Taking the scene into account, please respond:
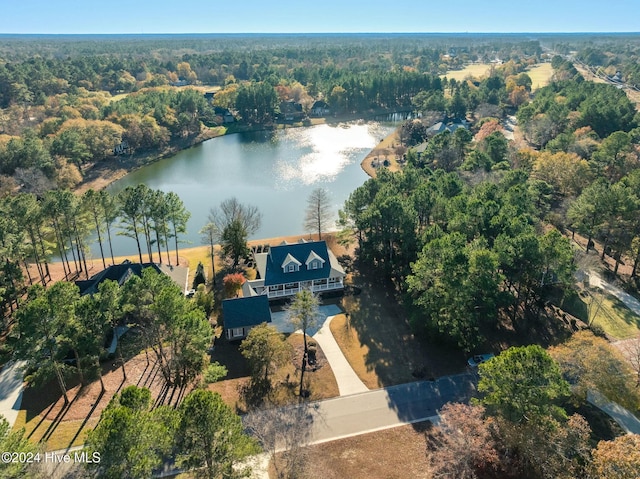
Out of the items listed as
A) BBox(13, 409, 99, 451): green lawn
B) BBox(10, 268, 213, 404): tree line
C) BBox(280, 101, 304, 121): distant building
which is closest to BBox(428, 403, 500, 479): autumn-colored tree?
BBox(10, 268, 213, 404): tree line

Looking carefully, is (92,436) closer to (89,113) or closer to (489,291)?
(489,291)

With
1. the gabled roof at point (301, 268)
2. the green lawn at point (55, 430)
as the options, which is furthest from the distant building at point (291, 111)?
the green lawn at point (55, 430)

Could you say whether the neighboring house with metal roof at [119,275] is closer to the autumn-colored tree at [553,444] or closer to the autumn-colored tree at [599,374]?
the autumn-colored tree at [553,444]

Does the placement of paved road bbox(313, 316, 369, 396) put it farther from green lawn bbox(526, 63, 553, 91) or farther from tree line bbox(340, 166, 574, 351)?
green lawn bbox(526, 63, 553, 91)

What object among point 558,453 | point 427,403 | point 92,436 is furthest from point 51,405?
point 558,453

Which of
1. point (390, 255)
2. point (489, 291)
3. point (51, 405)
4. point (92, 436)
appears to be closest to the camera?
point (92, 436)

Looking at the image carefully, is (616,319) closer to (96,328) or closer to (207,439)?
(207,439)

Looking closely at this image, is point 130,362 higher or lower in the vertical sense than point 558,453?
lower
